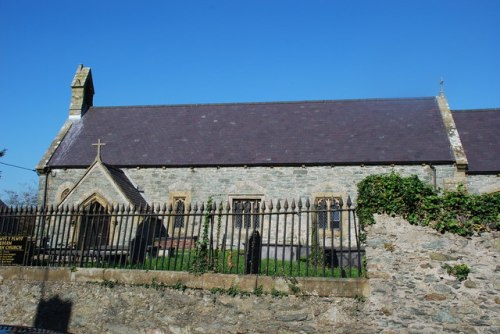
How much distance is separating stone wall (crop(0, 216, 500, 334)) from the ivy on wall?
168 mm

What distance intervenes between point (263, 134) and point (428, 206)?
1419cm

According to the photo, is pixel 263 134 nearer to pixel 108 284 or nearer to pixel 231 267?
pixel 231 267

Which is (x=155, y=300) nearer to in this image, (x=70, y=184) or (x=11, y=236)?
(x=11, y=236)

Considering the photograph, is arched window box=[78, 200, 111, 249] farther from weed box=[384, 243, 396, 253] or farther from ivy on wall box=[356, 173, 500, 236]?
weed box=[384, 243, 396, 253]

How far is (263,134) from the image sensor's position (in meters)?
21.4

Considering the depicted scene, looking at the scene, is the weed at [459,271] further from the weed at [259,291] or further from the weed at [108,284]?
the weed at [108,284]

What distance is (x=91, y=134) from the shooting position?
22.6 metres

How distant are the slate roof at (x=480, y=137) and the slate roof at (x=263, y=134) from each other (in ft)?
4.75

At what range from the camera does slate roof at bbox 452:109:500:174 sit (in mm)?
18109

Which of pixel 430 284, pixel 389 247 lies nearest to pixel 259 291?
pixel 389 247

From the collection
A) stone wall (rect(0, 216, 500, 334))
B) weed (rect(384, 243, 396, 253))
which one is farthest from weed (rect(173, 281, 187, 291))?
weed (rect(384, 243, 396, 253))

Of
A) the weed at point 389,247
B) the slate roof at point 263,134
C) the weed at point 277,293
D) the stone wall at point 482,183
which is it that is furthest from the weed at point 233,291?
the stone wall at point 482,183

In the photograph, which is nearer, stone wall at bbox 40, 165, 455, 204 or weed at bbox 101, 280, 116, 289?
weed at bbox 101, 280, 116, 289

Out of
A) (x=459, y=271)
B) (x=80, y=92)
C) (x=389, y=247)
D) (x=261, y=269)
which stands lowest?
(x=261, y=269)
